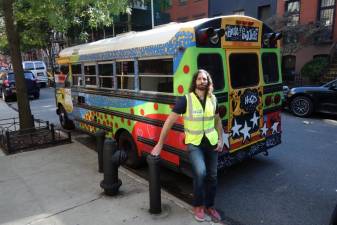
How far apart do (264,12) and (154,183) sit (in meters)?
18.9

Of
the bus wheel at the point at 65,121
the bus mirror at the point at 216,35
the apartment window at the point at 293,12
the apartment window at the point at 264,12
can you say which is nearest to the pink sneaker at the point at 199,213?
the bus mirror at the point at 216,35

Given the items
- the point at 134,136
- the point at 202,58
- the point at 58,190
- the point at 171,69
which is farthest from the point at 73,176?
the point at 202,58

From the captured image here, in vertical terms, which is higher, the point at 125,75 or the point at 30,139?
the point at 125,75

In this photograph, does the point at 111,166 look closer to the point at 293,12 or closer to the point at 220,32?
the point at 220,32

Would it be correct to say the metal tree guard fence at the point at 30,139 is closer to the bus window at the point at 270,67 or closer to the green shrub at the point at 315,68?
the bus window at the point at 270,67

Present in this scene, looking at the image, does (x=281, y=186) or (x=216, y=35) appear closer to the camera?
(x=216, y=35)

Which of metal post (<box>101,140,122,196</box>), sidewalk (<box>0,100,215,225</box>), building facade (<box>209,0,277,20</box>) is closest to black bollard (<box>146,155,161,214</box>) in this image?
sidewalk (<box>0,100,215,225</box>)

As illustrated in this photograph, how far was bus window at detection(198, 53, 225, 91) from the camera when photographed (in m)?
4.21

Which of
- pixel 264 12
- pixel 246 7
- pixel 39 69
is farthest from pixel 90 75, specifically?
pixel 39 69

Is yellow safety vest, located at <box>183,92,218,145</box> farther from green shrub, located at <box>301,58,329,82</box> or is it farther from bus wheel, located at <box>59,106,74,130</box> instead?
green shrub, located at <box>301,58,329,82</box>

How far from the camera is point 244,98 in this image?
4785 mm

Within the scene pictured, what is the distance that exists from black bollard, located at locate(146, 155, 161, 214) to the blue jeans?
459 mm

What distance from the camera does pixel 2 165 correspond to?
6.08 meters

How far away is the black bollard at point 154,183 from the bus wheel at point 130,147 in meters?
1.77
